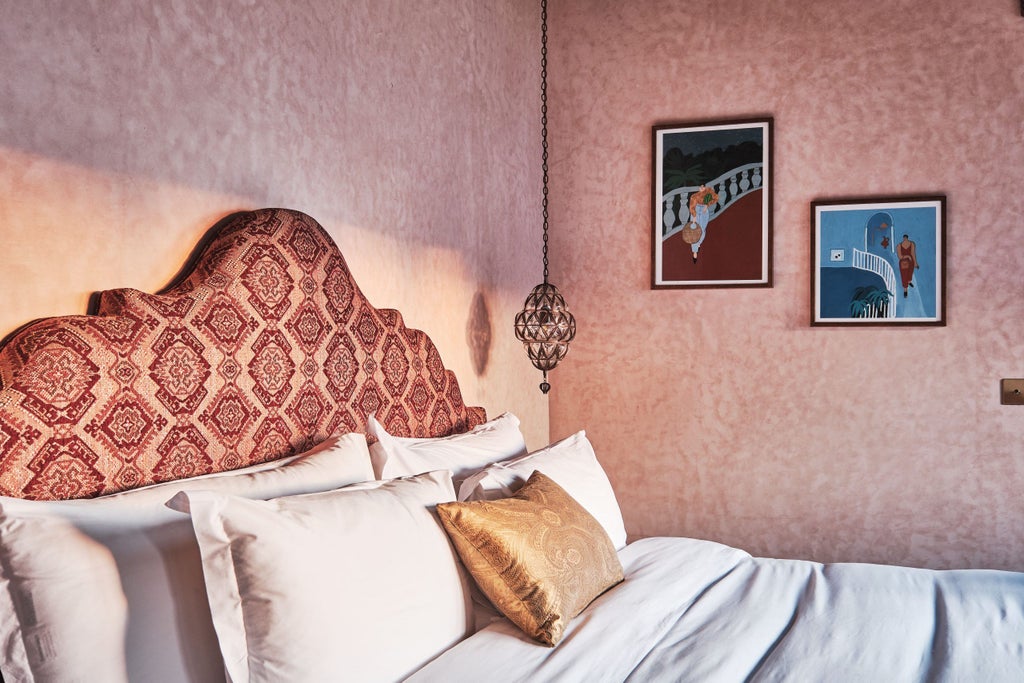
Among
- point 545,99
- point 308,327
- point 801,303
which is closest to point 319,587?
point 308,327

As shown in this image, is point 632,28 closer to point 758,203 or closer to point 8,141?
point 758,203

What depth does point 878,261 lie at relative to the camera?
11.6 ft

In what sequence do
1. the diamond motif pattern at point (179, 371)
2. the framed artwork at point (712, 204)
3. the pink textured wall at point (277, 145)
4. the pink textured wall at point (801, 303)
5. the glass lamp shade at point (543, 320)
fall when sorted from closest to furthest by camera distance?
1. the pink textured wall at point (277, 145)
2. the diamond motif pattern at point (179, 371)
3. the glass lamp shade at point (543, 320)
4. the pink textured wall at point (801, 303)
5. the framed artwork at point (712, 204)

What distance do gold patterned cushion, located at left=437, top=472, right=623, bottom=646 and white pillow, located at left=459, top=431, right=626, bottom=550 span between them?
0.66ft

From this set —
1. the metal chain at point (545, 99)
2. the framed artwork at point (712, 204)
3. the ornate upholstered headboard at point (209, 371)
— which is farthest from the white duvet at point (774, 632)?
the metal chain at point (545, 99)

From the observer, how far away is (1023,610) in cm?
174

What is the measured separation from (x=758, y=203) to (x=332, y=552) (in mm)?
2896

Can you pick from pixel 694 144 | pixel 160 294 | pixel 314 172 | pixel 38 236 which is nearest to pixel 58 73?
pixel 38 236

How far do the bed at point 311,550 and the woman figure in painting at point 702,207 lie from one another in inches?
74.1

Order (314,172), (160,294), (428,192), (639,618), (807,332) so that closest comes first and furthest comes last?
(160,294) < (639,618) < (314,172) < (428,192) < (807,332)

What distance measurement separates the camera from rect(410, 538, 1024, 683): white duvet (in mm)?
1430

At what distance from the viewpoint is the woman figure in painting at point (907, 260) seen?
3461 mm

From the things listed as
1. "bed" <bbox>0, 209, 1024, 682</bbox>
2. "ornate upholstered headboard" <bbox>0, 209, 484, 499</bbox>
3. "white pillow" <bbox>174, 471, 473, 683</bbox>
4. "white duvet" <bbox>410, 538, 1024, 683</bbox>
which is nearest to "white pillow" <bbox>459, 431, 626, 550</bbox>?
"bed" <bbox>0, 209, 1024, 682</bbox>

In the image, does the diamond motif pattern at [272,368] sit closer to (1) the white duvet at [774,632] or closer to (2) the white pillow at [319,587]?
(2) the white pillow at [319,587]
